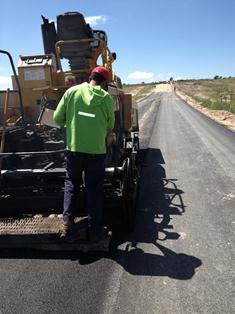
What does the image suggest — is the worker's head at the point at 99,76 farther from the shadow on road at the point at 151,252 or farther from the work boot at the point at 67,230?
the shadow on road at the point at 151,252

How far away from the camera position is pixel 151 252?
499 centimetres

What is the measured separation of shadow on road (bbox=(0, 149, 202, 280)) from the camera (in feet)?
14.9

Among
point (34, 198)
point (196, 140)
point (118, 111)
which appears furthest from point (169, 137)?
point (34, 198)

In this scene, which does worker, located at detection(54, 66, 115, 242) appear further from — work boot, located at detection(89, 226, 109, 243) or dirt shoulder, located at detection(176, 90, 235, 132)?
dirt shoulder, located at detection(176, 90, 235, 132)

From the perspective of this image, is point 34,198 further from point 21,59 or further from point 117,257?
point 21,59

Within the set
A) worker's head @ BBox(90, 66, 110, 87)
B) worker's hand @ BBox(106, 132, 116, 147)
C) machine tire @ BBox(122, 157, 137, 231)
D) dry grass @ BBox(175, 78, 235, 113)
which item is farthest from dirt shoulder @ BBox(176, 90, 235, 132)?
worker's head @ BBox(90, 66, 110, 87)

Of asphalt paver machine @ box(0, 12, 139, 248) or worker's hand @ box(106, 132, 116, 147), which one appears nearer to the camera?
asphalt paver machine @ box(0, 12, 139, 248)

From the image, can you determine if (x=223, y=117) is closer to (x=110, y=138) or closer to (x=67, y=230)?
(x=110, y=138)

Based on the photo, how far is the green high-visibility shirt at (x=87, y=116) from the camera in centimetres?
485

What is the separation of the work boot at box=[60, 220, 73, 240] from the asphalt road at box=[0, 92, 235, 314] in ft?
0.73

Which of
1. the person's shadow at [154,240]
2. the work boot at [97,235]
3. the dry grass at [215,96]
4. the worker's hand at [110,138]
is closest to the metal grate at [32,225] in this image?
the work boot at [97,235]

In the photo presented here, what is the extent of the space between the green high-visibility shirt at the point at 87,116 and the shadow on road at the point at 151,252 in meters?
1.22

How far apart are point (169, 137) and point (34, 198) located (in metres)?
10.9

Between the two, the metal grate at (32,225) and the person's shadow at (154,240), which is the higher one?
the metal grate at (32,225)
